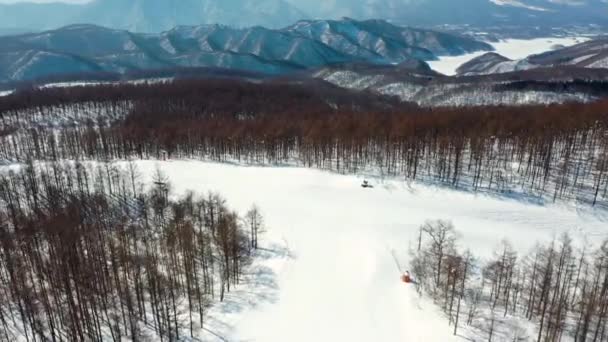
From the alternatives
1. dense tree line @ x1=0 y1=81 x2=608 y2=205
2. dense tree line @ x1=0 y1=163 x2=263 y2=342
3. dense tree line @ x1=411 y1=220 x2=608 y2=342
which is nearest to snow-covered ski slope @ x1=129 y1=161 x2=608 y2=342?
dense tree line @ x1=411 y1=220 x2=608 y2=342

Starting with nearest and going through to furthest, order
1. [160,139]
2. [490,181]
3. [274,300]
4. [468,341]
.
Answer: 1. [468,341]
2. [274,300]
3. [490,181]
4. [160,139]

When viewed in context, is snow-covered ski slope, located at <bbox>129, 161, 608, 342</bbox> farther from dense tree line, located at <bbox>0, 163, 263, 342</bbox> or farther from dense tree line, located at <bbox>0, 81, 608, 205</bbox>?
dense tree line, located at <bbox>0, 81, 608, 205</bbox>

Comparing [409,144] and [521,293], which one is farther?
[409,144]

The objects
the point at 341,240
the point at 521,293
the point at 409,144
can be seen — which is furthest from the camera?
the point at 409,144

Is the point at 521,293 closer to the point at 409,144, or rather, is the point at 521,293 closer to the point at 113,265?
the point at 113,265

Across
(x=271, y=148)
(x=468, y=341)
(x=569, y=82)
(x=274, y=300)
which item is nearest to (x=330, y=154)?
(x=271, y=148)

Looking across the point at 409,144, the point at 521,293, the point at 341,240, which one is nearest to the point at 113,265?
the point at 341,240

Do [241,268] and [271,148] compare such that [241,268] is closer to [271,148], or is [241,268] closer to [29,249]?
[29,249]

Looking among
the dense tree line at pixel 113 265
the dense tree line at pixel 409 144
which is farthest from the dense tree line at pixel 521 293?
the dense tree line at pixel 409 144

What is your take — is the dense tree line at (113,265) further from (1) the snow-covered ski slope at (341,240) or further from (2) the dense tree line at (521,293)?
(2) the dense tree line at (521,293)
